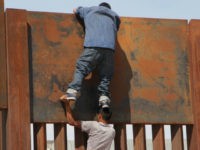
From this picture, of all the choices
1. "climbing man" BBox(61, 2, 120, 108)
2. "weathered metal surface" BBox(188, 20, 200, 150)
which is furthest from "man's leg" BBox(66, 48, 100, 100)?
"weathered metal surface" BBox(188, 20, 200, 150)

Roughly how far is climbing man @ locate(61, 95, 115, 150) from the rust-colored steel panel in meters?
0.10

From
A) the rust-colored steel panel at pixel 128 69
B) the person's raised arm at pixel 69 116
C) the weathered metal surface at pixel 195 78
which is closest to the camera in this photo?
the person's raised arm at pixel 69 116

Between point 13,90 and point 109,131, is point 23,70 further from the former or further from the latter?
point 109,131

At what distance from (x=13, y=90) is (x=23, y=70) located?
0.80 ft

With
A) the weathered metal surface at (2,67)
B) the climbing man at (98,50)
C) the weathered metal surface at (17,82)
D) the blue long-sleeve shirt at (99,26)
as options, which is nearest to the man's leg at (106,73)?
the climbing man at (98,50)

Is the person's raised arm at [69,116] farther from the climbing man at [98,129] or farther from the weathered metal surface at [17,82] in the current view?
the weathered metal surface at [17,82]

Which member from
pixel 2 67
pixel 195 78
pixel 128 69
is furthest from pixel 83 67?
pixel 195 78

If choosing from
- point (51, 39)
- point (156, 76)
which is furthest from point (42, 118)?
point (156, 76)

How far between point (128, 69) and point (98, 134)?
2.87 feet

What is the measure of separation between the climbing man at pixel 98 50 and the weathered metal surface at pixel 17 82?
49 centimetres

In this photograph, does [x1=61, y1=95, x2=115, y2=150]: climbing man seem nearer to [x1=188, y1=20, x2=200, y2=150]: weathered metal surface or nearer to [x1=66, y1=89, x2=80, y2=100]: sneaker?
[x1=66, y1=89, x2=80, y2=100]: sneaker

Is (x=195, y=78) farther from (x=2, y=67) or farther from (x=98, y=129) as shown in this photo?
(x=2, y=67)

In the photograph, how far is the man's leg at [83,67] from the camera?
9.12m

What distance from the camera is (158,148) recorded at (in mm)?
9633
